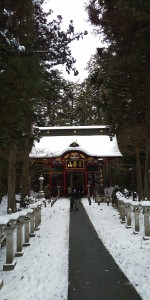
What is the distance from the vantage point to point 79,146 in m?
32.8

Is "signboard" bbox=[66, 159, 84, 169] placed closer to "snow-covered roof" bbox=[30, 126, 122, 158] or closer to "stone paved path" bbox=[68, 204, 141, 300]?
"snow-covered roof" bbox=[30, 126, 122, 158]

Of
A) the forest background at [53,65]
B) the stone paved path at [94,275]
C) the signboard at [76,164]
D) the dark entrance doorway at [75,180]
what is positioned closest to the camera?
the stone paved path at [94,275]

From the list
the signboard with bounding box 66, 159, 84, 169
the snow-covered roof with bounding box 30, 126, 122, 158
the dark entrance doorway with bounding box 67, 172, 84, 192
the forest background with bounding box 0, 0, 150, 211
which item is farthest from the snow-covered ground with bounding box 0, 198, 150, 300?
the dark entrance doorway with bounding box 67, 172, 84, 192

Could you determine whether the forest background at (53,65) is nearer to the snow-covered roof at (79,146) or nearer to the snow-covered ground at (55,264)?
the snow-covered ground at (55,264)

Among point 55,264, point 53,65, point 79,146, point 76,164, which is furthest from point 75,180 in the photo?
point 55,264

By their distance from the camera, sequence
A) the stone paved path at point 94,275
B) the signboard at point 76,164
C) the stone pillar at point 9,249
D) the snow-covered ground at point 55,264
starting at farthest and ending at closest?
the signboard at point 76,164, the stone pillar at point 9,249, the snow-covered ground at point 55,264, the stone paved path at point 94,275

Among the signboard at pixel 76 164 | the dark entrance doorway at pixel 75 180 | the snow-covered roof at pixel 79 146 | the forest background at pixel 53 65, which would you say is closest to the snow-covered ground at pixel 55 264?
the forest background at pixel 53 65

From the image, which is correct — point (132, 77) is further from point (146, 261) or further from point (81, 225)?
point (146, 261)

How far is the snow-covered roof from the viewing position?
3216 cm

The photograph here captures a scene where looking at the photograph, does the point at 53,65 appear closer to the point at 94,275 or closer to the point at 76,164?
the point at 94,275

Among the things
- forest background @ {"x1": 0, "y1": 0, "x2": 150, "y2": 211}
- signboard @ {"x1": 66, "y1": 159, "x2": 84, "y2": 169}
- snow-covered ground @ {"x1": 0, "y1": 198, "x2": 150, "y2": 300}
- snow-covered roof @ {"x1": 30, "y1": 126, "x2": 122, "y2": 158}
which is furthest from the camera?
signboard @ {"x1": 66, "y1": 159, "x2": 84, "y2": 169}

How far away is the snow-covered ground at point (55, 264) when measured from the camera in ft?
18.7

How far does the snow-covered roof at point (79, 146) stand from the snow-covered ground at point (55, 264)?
19.9m

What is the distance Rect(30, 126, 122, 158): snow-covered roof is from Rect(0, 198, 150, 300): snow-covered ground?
19945 millimetres
